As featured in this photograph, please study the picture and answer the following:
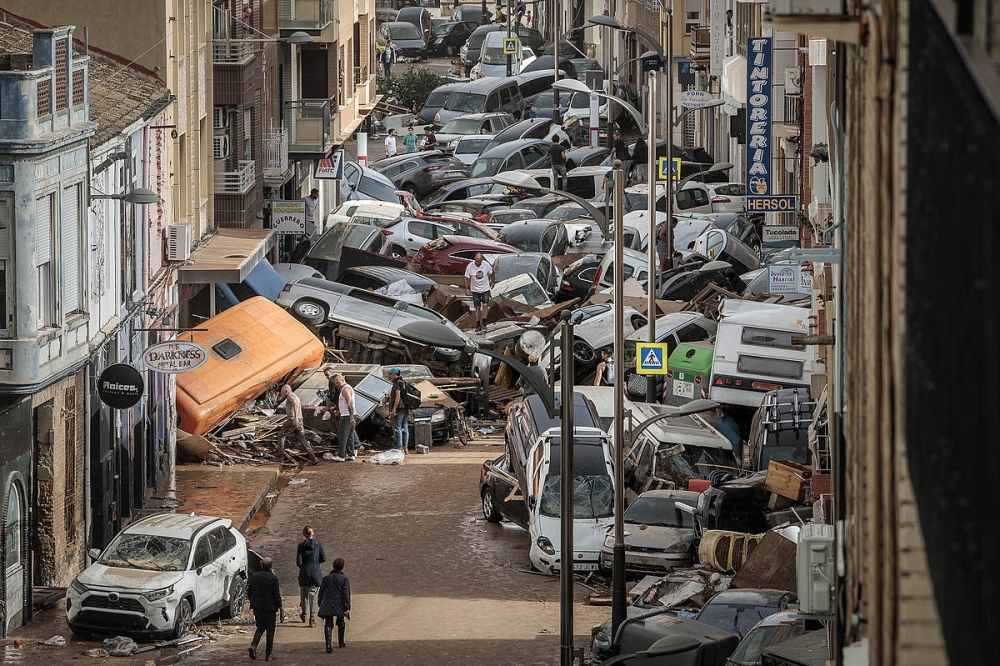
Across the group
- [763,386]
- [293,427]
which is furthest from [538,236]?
[763,386]

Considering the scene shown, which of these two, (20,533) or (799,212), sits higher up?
(799,212)

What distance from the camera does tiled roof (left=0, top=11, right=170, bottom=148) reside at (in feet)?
76.1

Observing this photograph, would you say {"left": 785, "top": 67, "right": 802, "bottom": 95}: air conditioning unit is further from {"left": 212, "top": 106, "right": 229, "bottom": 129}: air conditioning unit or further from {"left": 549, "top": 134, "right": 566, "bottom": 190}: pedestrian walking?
{"left": 549, "top": 134, "right": 566, "bottom": 190}: pedestrian walking

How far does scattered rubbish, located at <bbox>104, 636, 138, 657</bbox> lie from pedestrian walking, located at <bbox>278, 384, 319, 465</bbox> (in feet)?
33.6

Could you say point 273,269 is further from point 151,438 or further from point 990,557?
point 990,557

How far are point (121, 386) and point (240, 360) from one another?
7932mm

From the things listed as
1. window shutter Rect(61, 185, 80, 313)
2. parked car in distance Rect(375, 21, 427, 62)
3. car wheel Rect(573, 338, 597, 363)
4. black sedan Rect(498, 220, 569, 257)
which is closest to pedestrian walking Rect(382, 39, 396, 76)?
parked car in distance Rect(375, 21, 427, 62)

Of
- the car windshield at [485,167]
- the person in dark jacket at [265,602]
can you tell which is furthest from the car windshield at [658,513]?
the car windshield at [485,167]

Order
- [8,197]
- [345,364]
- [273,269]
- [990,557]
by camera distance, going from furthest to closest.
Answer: [273,269] → [345,364] → [8,197] → [990,557]

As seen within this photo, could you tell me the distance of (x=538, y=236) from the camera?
152 ft

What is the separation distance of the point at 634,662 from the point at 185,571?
18.9 feet

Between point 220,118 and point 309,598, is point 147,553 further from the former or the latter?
point 220,118

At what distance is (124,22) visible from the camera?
2753 centimetres

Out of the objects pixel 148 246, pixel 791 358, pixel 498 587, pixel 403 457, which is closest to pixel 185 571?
pixel 498 587
